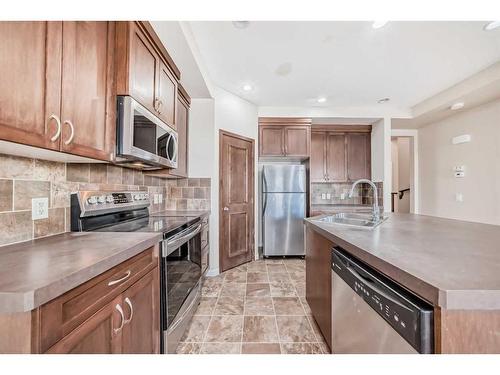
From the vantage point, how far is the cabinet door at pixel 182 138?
2.53 meters

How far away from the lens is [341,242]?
1.16 metres

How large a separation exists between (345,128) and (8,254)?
14.4 feet

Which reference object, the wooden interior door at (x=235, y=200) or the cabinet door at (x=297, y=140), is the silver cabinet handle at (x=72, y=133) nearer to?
the wooden interior door at (x=235, y=200)

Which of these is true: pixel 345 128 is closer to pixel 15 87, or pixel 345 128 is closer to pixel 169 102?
pixel 169 102

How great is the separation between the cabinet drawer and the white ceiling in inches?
77.3

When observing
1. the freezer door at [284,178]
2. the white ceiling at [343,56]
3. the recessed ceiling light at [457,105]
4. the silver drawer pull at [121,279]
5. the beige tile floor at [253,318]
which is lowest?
the beige tile floor at [253,318]

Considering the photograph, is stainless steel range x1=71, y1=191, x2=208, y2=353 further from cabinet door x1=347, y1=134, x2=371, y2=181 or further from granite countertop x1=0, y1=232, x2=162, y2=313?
cabinet door x1=347, y1=134, x2=371, y2=181

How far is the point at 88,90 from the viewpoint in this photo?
1.10 m

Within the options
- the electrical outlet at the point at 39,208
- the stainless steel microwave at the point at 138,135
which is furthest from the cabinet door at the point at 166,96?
the electrical outlet at the point at 39,208

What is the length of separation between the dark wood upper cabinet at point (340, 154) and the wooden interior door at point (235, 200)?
1.34 m

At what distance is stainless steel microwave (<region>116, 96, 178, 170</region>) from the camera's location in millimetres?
1274

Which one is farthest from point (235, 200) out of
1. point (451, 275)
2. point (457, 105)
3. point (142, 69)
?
point (457, 105)

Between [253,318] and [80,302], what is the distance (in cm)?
158
